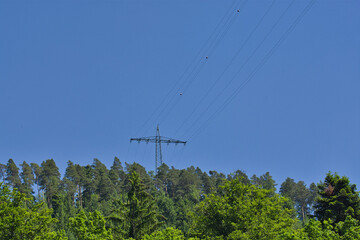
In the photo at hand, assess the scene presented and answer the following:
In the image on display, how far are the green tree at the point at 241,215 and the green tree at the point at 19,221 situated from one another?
52.6 ft

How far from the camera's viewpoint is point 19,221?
28.6 metres

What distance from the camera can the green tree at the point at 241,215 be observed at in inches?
1519

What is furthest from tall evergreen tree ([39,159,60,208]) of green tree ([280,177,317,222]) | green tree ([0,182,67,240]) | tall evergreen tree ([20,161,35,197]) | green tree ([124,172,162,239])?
green tree ([0,182,67,240])

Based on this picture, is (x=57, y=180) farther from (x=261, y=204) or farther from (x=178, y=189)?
(x=261, y=204)

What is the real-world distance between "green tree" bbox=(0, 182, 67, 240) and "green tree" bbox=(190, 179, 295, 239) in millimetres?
16027

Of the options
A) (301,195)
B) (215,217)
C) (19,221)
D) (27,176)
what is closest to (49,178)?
(27,176)

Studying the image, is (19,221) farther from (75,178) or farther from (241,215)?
(75,178)

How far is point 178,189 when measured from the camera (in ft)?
485

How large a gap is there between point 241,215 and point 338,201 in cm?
1420

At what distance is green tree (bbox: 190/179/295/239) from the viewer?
127 ft

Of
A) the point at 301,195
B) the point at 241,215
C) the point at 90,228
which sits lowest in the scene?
the point at 90,228

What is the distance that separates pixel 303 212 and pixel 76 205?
252ft

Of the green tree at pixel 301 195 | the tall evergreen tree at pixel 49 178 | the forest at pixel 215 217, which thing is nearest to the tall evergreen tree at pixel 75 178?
the tall evergreen tree at pixel 49 178

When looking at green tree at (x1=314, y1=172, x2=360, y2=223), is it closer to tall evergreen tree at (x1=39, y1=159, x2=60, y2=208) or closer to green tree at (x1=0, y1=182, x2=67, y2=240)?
green tree at (x1=0, y1=182, x2=67, y2=240)
